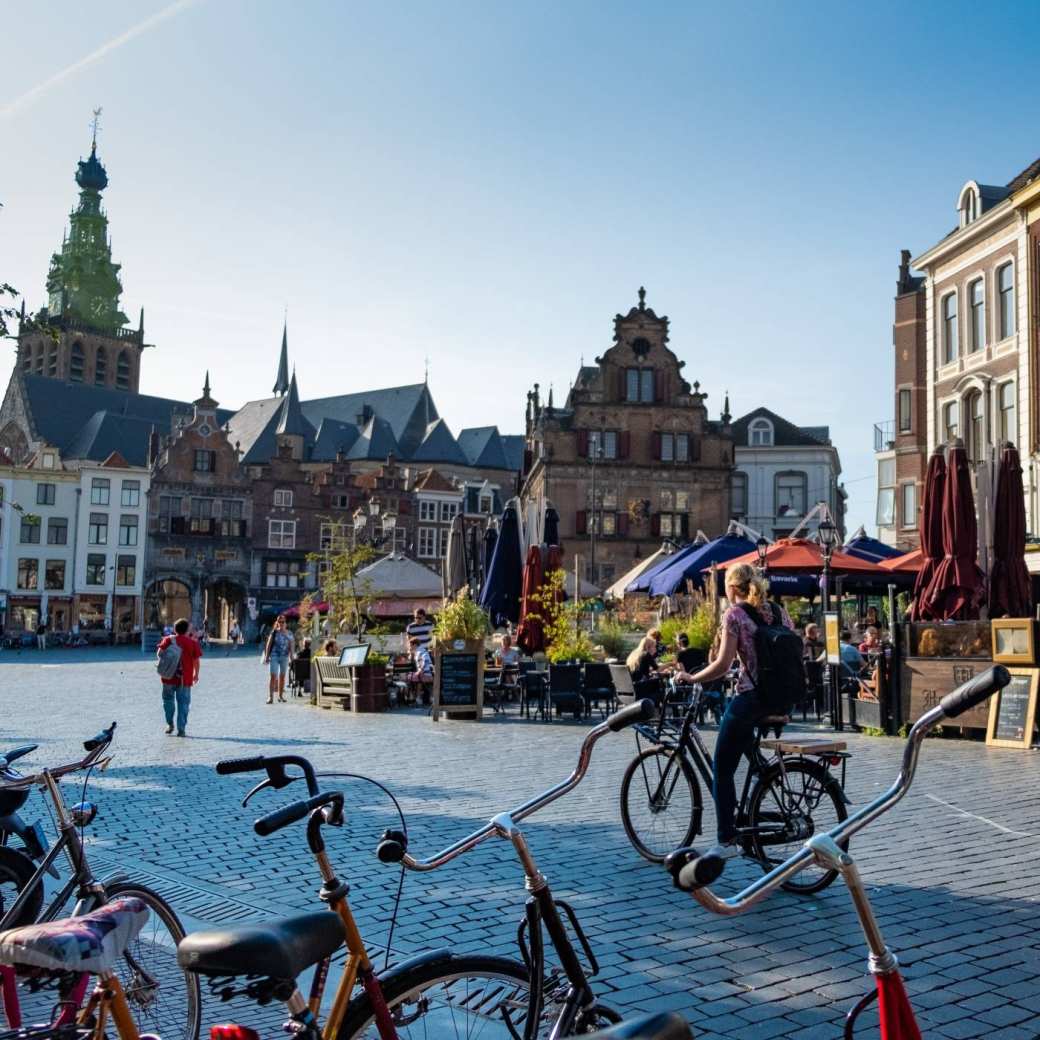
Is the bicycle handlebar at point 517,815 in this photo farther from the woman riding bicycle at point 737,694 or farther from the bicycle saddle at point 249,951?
the woman riding bicycle at point 737,694

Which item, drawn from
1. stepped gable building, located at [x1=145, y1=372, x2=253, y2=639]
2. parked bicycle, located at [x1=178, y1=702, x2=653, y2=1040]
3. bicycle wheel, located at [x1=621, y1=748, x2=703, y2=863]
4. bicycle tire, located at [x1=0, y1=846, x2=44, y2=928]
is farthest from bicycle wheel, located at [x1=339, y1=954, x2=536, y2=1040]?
stepped gable building, located at [x1=145, y1=372, x2=253, y2=639]

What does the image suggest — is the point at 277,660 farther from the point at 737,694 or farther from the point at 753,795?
the point at 753,795

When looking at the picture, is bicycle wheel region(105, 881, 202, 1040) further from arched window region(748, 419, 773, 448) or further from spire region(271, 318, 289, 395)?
spire region(271, 318, 289, 395)

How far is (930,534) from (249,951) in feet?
47.2

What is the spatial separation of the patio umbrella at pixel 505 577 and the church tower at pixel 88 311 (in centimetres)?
8836

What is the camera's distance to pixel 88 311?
107 metres

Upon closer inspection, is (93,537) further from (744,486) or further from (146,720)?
(146,720)

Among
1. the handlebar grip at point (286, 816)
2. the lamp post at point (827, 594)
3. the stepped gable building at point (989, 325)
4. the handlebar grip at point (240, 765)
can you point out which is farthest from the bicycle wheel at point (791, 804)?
the stepped gable building at point (989, 325)

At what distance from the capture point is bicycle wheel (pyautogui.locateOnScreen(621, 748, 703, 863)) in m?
7.18

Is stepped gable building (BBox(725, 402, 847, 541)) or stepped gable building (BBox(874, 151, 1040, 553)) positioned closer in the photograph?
stepped gable building (BBox(874, 151, 1040, 553))

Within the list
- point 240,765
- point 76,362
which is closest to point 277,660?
point 240,765

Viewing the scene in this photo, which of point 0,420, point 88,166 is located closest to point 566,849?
point 0,420

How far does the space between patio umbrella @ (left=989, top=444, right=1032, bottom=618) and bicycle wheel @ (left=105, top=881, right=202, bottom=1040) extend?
1322 cm

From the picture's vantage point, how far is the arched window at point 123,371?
106 metres
